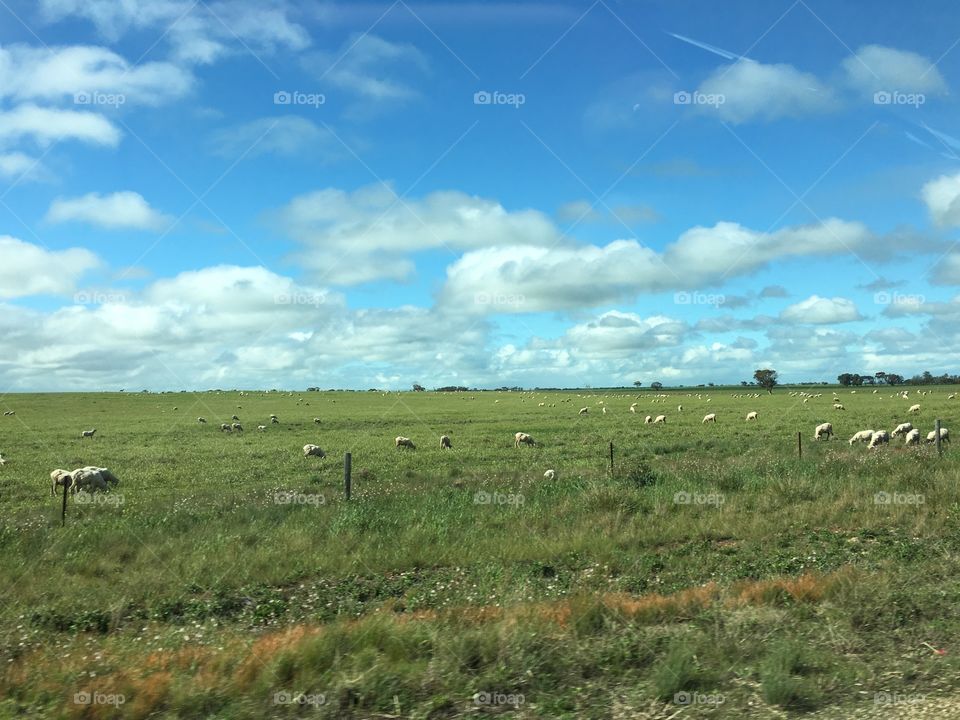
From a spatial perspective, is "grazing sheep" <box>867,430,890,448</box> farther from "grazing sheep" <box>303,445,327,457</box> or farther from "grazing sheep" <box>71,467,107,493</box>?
"grazing sheep" <box>71,467,107,493</box>

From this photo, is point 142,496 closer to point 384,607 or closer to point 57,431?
point 384,607

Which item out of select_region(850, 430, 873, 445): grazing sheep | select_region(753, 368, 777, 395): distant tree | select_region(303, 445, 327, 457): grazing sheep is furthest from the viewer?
select_region(753, 368, 777, 395): distant tree

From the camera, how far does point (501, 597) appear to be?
9.45 meters

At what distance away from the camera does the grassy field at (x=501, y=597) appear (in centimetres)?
633

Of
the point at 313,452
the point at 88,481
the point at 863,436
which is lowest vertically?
the point at 313,452

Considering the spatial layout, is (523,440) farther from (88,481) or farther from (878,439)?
(88,481)

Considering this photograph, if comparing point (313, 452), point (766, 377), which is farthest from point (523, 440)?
point (766, 377)

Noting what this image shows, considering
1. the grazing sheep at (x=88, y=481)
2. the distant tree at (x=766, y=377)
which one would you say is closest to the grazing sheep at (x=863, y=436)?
the grazing sheep at (x=88, y=481)

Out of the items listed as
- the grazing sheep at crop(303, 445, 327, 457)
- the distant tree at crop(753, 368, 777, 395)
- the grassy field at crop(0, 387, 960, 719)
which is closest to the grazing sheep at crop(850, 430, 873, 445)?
the grassy field at crop(0, 387, 960, 719)

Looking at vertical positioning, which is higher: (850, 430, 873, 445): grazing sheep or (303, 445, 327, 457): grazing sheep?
(850, 430, 873, 445): grazing sheep

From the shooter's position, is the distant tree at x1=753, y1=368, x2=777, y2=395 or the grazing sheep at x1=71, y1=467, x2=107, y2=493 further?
the distant tree at x1=753, y1=368, x2=777, y2=395

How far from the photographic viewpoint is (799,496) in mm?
16250

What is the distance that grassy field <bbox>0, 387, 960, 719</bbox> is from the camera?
249 inches

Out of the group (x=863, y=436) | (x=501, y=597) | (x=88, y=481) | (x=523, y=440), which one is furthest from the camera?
(x=523, y=440)
